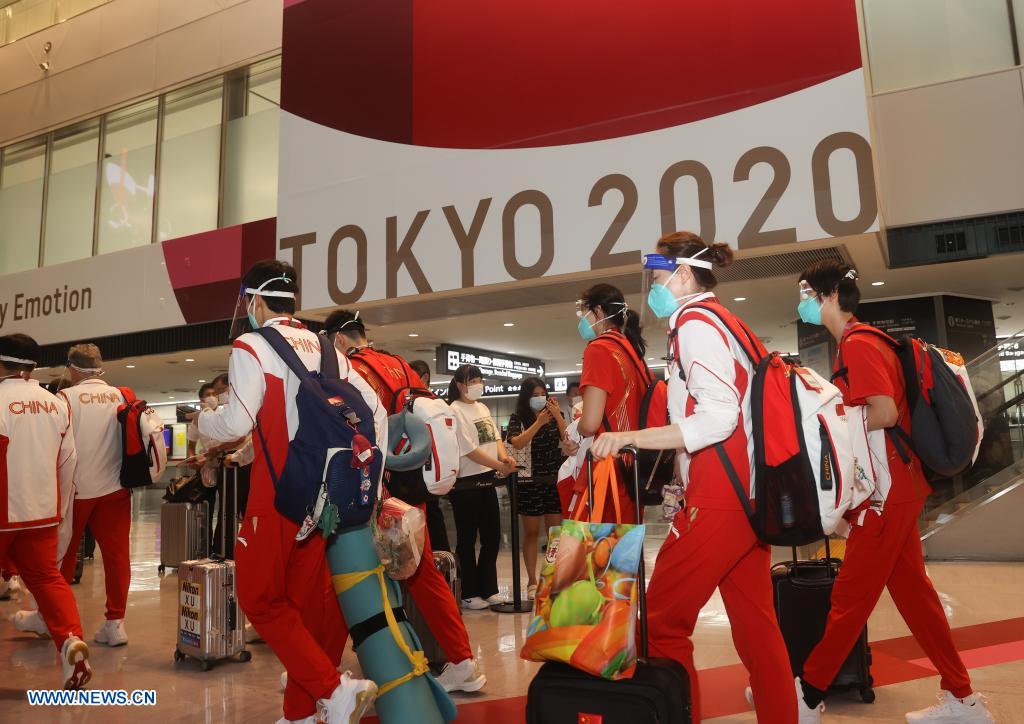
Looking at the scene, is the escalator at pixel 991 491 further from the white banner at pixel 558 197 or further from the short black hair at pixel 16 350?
the short black hair at pixel 16 350

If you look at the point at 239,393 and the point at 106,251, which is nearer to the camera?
the point at 239,393

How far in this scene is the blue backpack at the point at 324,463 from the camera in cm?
242

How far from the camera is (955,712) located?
8.87ft

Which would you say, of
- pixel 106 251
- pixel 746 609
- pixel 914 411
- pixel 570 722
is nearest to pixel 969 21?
pixel 914 411

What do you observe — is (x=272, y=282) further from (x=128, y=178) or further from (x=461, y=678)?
(x=128, y=178)

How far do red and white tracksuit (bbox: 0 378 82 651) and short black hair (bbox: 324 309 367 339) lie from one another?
1362 millimetres

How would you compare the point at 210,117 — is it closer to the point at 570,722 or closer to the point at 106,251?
the point at 106,251

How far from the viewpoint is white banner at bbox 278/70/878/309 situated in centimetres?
662

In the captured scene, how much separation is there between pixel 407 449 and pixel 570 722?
5.31 ft

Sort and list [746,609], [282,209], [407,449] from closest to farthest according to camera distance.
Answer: [746,609]
[407,449]
[282,209]

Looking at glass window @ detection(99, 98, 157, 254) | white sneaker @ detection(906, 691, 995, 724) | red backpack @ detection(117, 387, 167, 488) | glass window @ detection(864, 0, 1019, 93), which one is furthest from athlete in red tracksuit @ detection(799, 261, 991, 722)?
glass window @ detection(99, 98, 157, 254)

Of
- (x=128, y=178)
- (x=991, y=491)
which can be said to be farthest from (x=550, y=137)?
(x=128, y=178)

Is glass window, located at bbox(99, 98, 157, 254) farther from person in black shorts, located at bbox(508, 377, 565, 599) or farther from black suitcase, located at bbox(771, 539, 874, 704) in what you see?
black suitcase, located at bbox(771, 539, 874, 704)

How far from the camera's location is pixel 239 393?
2445 millimetres
